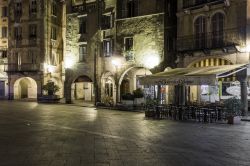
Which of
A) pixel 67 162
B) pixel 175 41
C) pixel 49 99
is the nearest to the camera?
pixel 67 162

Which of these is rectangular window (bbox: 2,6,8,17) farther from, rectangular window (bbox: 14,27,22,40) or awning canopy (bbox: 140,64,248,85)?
awning canopy (bbox: 140,64,248,85)

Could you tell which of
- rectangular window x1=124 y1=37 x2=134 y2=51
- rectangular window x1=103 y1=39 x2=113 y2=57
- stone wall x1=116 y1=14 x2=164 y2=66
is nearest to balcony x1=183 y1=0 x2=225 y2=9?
stone wall x1=116 y1=14 x2=164 y2=66

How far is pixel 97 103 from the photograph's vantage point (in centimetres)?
3303

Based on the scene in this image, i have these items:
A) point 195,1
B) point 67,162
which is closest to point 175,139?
point 67,162

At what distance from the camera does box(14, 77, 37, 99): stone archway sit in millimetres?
47219

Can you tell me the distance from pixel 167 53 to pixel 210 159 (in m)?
22.0

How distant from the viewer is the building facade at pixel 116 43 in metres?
31.5

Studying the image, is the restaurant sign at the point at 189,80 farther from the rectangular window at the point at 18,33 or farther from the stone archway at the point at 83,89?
the rectangular window at the point at 18,33

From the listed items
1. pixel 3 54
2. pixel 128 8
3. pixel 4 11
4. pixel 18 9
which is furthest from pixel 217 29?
pixel 4 11

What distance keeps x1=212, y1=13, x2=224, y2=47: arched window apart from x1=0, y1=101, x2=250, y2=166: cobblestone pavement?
34.3 feet

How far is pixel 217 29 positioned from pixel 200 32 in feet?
4.94

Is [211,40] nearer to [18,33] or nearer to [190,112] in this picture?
[190,112]

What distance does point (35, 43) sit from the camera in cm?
4475

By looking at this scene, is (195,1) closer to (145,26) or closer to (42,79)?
(145,26)
